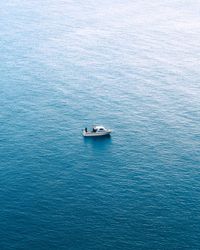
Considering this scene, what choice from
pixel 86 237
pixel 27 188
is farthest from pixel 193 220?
Result: pixel 27 188

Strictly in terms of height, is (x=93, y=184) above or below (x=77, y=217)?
above

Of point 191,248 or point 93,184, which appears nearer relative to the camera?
point 191,248

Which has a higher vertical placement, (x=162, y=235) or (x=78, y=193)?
(x=78, y=193)

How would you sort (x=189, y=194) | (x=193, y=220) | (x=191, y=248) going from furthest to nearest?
(x=189, y=194) → (x=193, y=220) → (x=191, y=248)

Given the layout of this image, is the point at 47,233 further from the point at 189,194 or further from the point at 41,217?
the point at 189,194

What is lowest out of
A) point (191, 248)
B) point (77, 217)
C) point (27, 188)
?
point (191, 248)

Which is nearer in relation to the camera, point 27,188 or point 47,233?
point 47,233

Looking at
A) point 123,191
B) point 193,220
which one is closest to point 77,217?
point 123,191

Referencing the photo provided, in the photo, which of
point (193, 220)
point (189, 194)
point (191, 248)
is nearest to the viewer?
point (191, 248)

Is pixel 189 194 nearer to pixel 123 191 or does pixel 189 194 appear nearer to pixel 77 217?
pixel 123 191
